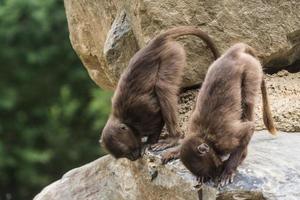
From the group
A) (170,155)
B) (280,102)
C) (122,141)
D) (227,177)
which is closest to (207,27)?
(280,102)

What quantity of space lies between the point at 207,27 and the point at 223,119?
1291mm

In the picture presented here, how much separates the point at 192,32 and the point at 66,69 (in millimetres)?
10234

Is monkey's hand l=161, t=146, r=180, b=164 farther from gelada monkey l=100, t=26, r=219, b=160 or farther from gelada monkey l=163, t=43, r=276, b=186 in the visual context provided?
gelada monkey l=100, t=26, r=219, b=160

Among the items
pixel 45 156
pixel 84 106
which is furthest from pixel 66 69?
pixel 45 156

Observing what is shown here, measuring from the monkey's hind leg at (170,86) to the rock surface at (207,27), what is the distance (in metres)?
0.29

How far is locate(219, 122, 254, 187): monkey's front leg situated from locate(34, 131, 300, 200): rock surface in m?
0.04

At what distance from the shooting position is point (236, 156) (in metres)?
5.25

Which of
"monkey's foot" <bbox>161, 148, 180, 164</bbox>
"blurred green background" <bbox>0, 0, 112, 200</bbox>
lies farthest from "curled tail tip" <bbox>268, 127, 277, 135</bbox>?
"blurred green background" <bbox>0, 0, 112, 200</bbox>

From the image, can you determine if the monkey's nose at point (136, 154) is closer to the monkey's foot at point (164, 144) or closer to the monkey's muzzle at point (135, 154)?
the monkey's muzzle at point (135, 154)

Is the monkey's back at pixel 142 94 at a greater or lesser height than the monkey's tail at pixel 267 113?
greater

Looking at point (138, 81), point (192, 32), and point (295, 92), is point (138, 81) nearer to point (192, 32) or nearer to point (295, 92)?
point (192, 32)

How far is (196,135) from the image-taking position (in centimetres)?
530

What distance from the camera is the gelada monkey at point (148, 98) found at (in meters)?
6.11

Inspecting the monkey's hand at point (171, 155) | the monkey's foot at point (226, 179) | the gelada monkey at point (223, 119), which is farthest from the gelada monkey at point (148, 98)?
the monkey's foot at point (226, 179)
